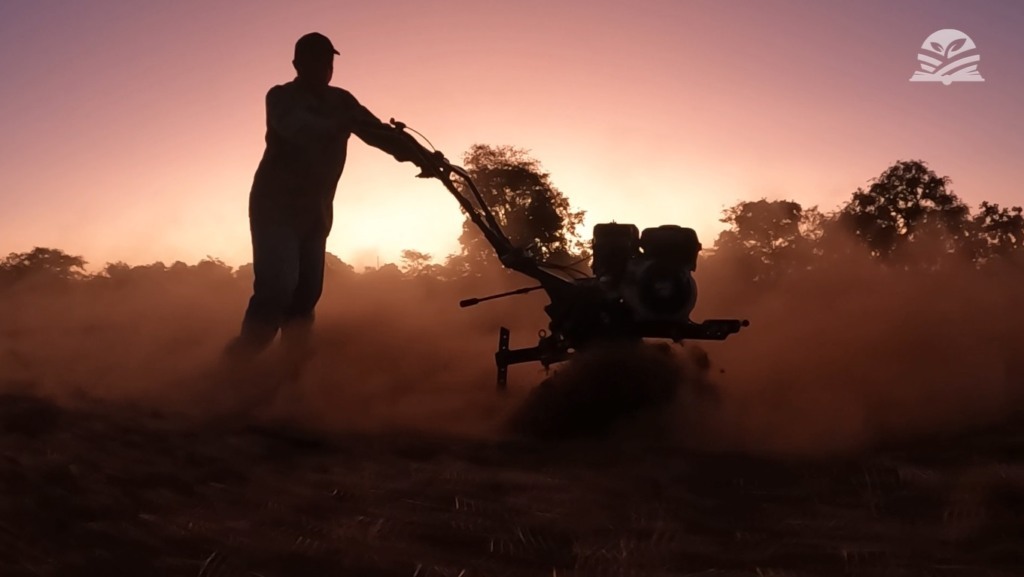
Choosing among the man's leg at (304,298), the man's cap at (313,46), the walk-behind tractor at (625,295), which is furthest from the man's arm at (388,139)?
the walk-behind tractor at (625,295)

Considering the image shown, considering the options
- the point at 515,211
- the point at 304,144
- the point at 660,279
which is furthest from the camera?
the point at 515,211

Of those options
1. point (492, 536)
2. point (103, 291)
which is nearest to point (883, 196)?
point (103, 291)

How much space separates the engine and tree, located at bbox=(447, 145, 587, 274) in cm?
2299

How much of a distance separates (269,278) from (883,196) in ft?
140

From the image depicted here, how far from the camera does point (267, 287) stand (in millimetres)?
7375

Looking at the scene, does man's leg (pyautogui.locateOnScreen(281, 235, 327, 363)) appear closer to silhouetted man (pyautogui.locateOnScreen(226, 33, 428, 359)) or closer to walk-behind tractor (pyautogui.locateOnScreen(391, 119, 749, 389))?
silhouetted man (pyautogui.locateOnScreen(226, 33, 428, 359))

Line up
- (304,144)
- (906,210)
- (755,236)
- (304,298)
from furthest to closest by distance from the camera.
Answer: (755,236), (906,210), (304,298), (304,144)

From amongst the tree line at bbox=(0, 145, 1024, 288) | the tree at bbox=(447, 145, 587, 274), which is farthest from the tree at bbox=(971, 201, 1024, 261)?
the tree at bbox=(447, 145, 587, 274)

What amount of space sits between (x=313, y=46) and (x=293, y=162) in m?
1.07

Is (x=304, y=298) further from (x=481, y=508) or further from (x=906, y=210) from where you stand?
(x=906, y=210)

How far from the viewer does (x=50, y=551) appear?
106 inches

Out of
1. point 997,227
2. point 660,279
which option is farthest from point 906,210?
point 660,279

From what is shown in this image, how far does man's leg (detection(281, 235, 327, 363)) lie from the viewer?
780 centimetres

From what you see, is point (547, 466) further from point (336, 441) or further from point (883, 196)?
point (883, 196)
